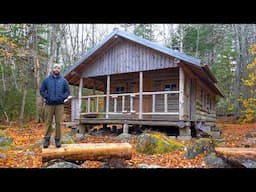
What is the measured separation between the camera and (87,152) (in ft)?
19.1

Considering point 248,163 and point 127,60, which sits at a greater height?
point 127,60

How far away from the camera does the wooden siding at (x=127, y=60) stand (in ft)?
40.1

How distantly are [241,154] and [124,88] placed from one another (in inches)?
392

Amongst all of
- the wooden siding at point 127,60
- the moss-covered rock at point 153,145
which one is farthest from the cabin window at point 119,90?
the moss-covered rock at point 153,145

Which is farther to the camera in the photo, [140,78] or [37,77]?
[37,77]

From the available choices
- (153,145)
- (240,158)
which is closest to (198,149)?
(153,145)

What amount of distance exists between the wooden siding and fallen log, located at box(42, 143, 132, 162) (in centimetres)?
655

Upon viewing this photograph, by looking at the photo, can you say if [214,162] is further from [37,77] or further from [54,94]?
[37,77]

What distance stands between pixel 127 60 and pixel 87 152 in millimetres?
7966

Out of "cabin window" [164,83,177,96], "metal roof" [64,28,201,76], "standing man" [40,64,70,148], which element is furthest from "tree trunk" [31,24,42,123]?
"standing man" [40,64,70,148]

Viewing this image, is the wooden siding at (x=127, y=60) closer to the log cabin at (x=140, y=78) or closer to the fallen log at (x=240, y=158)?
the log cabin at (x=140, y=78)

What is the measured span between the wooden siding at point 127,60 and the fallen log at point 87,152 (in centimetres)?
655
